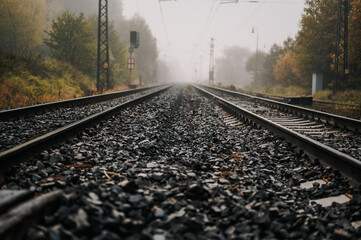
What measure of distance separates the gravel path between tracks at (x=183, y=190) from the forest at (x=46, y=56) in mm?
6993

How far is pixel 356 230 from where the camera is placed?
192 cm

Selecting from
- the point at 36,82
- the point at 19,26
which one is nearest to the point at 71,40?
the point at 36,82

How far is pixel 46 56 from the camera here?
22484mm

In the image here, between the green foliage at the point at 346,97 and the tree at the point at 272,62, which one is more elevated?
the tree at the point at 272,62

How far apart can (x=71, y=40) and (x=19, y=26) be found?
58.5 feet

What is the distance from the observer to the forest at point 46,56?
1264 centimetres

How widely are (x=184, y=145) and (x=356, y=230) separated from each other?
2.81 meters

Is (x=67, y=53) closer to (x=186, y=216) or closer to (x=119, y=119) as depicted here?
(x=119, y=119)

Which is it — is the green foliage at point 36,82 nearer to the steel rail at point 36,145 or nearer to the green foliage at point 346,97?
the steel rail at point 36,145

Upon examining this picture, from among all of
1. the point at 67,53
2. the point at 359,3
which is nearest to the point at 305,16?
the point at 359,3

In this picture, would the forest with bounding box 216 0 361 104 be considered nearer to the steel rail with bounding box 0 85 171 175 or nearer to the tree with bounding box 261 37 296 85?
the tree with bounding box 261 37 296 85

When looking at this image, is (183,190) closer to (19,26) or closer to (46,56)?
(46,56)

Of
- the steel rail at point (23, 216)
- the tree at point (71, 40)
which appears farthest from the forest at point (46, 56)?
the steel rail at point (23, 216)

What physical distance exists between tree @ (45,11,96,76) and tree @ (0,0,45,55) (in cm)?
1130
